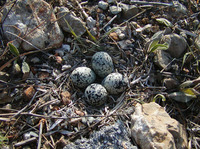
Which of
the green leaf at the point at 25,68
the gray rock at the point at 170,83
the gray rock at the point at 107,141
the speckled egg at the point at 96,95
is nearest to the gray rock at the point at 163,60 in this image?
the gray rock at the point at 170,83

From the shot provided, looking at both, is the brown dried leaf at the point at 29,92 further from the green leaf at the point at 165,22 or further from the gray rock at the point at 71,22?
the green leaf at the point at 165,22

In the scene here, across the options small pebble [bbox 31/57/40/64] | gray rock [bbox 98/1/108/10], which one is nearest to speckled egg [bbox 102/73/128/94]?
small pebble [bbox 31/57/40/64]

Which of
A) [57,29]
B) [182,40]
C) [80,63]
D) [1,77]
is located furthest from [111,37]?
[1,77]

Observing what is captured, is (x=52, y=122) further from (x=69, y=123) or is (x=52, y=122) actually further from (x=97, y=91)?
(x=97, y=91)

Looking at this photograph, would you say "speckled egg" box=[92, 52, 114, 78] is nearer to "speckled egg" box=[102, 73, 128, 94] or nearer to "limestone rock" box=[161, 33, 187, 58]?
"speckled egg" box=[102, 73, 128, 94]

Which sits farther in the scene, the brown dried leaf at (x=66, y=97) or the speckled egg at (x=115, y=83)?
the speckled egg at (x=115, y=83)

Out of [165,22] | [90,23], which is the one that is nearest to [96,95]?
[90,23]

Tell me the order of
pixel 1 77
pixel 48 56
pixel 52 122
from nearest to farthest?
pixel 52 122 < pixel 1 77 < pixel 48 56
